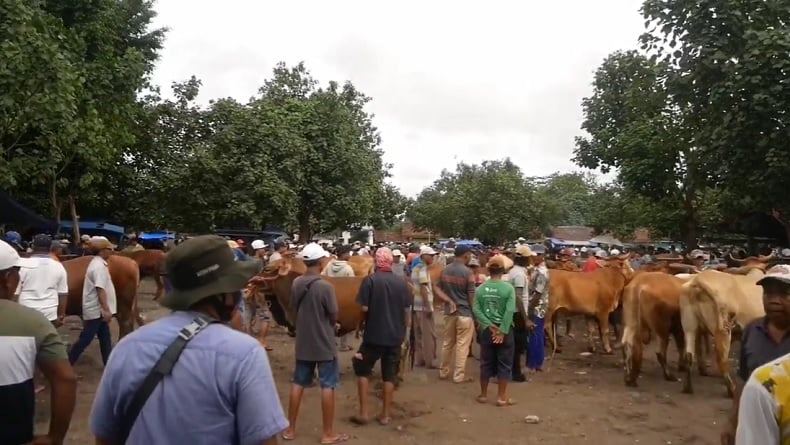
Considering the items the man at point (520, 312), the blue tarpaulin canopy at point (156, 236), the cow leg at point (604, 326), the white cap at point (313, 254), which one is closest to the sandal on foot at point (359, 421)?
the white cap at point (313, 254)

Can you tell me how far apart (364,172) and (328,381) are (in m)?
24.6

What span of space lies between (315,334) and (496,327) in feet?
8.45

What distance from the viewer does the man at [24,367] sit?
308cm

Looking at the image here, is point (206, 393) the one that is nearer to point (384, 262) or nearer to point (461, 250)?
point (384, 262)

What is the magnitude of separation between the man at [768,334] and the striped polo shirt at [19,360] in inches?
132

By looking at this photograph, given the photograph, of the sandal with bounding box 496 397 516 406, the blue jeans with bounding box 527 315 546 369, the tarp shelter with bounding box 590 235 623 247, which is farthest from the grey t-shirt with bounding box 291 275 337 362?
the tarp shelter with bounding box 590 235 623 247

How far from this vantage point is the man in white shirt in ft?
24.2

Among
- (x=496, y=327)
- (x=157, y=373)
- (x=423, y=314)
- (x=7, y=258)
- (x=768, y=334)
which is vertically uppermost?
(x=7, y=258)

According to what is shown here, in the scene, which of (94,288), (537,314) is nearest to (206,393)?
(94,288)

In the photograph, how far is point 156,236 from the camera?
113 feet

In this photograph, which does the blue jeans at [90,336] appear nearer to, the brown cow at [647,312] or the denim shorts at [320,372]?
the denim shorts at [320,372]

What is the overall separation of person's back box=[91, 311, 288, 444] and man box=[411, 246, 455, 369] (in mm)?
8371

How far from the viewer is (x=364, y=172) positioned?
102 feet

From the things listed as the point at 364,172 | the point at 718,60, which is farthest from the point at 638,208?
the point at 718,60
